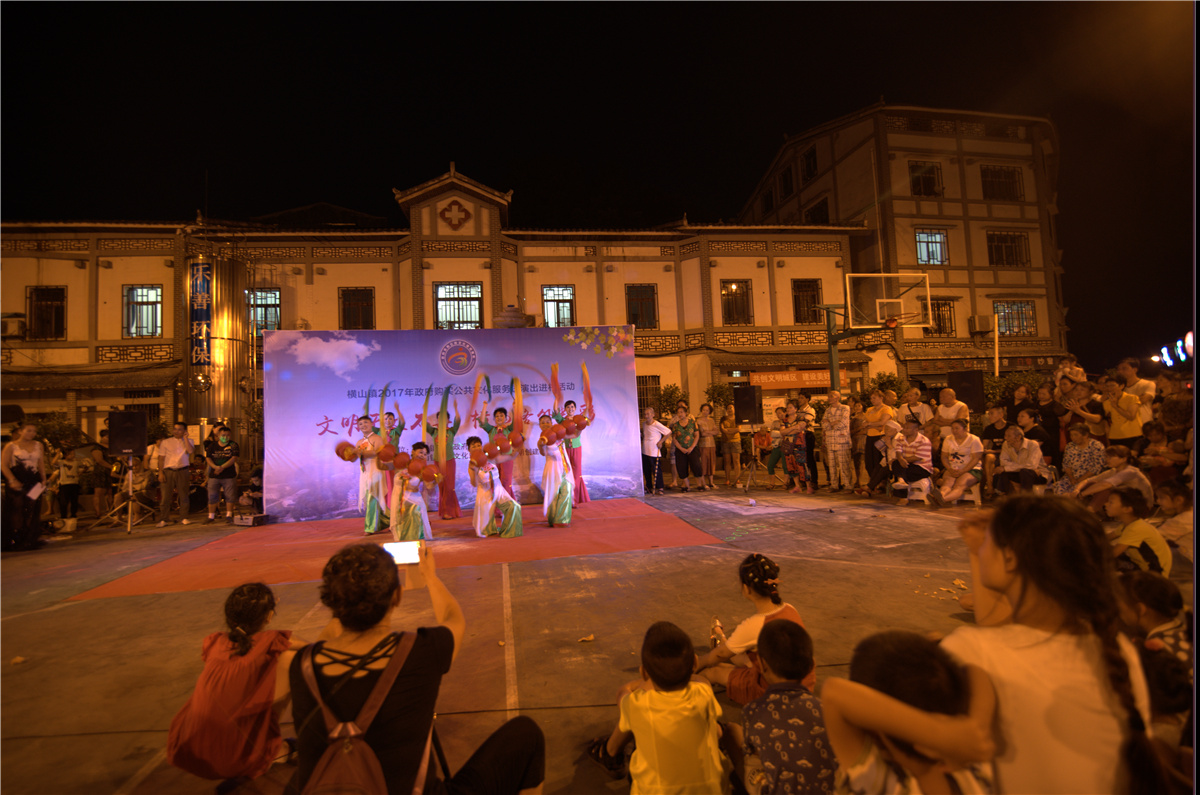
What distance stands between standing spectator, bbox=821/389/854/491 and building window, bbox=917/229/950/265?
12.0m

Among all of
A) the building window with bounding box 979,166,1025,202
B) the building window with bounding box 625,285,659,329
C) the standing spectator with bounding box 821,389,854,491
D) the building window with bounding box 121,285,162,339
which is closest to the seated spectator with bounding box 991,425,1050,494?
the standing spectator with bounding box 821,389,854,491

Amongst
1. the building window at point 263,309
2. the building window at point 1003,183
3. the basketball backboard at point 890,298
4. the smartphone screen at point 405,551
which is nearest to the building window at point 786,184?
the basketball backboard at point 890,298

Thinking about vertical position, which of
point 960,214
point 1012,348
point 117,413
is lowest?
point 117,413

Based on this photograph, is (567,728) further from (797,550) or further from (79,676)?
(797,550)

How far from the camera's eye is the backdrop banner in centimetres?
903

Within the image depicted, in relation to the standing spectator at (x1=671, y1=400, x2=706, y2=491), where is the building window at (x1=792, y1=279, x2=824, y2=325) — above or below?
above

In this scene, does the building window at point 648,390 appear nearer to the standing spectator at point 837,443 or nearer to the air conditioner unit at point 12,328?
the standing spectator at point 837,443

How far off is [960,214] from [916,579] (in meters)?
18.9

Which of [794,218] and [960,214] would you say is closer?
[960,214]

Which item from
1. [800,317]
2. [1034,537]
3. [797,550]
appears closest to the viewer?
[1034,537]

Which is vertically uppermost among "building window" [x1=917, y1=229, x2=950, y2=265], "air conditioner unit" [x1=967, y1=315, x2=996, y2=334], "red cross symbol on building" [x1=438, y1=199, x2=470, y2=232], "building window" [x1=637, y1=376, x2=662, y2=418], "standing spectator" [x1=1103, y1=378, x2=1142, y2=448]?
"red cross symbol on building" [x1=438, y1=199, x2=470, y2=232]

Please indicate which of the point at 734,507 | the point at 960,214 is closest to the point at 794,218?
the point at 960,214

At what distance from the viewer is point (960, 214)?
18953mm

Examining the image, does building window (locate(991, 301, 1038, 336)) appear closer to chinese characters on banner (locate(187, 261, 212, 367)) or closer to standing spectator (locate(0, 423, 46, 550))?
standing spectator (locate(0, 423, 46, 550))
